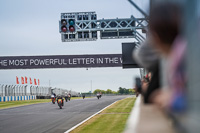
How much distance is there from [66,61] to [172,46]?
3920 centimetres

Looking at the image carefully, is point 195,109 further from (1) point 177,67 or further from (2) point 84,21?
(2) point 84,21

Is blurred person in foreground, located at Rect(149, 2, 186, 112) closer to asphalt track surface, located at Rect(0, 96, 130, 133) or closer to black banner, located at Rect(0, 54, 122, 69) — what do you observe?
asphalt track surface, located at Rect(0, 96, 130, 133)

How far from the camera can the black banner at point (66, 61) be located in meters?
39.4

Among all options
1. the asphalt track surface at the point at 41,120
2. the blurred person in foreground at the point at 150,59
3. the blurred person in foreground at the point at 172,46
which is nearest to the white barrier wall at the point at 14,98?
the asphalt track surface at the point at 41,120

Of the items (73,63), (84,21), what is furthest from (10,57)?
(84,21)

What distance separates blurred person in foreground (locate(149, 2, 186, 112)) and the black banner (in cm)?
3820

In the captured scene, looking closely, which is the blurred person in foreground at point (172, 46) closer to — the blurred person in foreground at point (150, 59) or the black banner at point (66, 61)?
the blurred person in foreground at point (150, 59)

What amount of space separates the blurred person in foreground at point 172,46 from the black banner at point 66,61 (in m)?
38.2

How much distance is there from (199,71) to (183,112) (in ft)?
0.52

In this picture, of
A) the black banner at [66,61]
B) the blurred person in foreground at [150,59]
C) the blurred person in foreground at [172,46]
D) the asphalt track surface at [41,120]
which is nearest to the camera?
the blurred person in foreground at [172,46]

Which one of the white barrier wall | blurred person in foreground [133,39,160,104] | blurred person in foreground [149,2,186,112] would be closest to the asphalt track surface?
blurred person in foreground [133,39,160,104]

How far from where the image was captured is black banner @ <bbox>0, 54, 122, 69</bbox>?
39.4 meters

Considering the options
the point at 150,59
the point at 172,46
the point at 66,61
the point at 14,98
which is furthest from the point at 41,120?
the point at 14,98

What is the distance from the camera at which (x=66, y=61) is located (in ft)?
131
